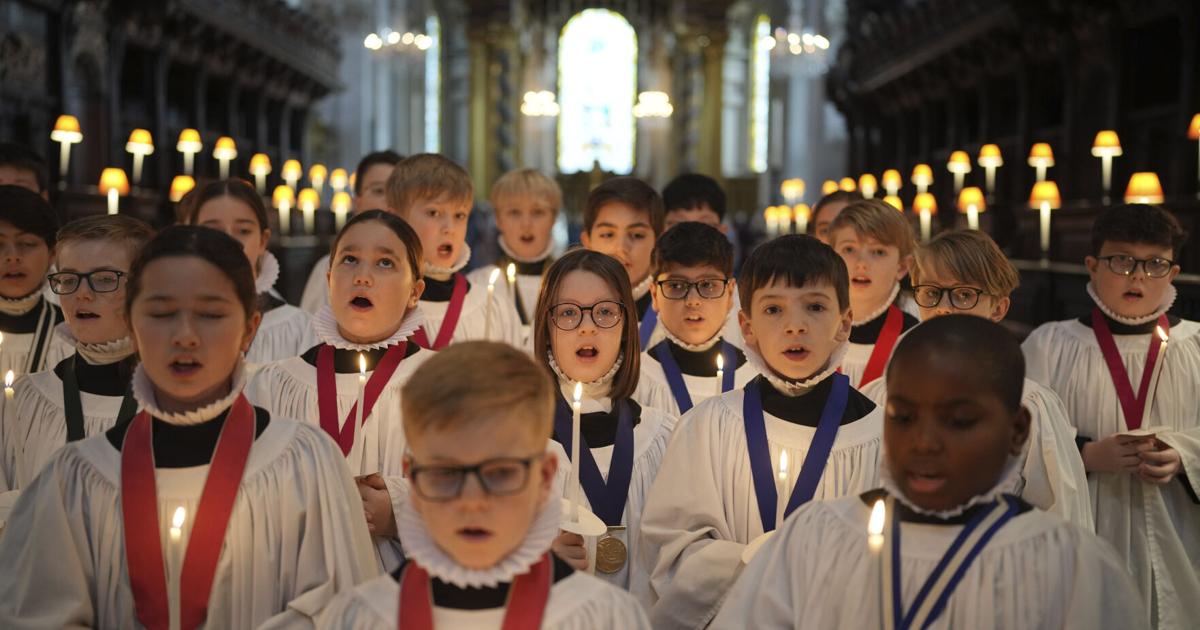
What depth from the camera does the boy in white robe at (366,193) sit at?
6.43 meters

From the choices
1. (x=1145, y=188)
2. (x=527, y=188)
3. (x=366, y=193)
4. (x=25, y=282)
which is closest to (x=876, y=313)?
(x=527, y=188)

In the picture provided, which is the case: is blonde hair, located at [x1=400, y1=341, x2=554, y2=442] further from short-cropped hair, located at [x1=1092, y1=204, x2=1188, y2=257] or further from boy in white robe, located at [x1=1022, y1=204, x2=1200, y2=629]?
short-cropped hair, located at [x1=1092, y1=204, x2=1188, y2=257]

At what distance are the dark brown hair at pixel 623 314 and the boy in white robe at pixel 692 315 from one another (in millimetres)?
565

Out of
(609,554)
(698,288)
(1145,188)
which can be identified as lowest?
(609,554)

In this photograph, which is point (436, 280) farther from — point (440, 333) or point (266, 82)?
point (266, 82)

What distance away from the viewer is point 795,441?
3402 millimetres

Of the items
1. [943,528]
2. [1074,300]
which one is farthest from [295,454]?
[1074,300]

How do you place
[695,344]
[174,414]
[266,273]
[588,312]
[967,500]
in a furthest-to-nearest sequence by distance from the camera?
[266,273]
[695,344]
[588,312]
[174,414]
[967,500]

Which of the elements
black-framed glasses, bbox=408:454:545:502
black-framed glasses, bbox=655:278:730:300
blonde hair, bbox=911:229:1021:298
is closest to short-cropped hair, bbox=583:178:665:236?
black-framed glasses, bbox=655:278:730:300

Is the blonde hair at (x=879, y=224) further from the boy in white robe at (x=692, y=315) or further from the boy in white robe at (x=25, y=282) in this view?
the boy in white robe at (x=25, y=282)

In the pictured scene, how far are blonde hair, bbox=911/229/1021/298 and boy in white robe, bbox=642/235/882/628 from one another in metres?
0.93

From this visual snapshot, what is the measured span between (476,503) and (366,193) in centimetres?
492

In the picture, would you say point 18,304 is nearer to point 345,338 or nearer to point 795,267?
point 345,338

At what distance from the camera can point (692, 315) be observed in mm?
4512
